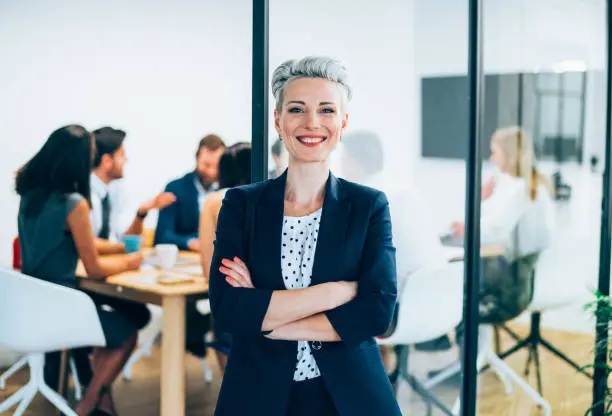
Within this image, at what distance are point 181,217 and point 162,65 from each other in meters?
1.62

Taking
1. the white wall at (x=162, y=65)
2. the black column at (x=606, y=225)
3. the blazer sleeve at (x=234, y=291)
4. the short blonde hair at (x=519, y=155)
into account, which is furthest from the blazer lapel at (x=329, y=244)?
the black column at (x=606, y=225)

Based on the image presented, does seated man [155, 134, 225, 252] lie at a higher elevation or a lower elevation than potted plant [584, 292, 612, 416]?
higher

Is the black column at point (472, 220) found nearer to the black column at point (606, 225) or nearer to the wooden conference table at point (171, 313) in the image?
the wooden conference table at point (171, 313)

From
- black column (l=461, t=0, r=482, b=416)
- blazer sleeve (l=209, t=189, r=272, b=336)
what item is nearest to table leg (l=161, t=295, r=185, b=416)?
black column (l=461, t=0, r=482, b=416)

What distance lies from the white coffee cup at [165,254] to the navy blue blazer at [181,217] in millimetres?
748

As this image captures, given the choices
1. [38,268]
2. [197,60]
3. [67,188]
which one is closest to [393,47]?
[197,60]

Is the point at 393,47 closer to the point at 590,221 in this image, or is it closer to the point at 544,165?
the point at 544,165

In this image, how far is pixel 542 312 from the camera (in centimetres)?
386

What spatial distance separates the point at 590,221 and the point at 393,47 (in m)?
1.80

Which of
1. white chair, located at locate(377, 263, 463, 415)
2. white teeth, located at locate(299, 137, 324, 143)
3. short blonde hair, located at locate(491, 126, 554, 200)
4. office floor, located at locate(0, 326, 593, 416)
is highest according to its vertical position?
white teeth, located at locate(299, 137, 324, 143)

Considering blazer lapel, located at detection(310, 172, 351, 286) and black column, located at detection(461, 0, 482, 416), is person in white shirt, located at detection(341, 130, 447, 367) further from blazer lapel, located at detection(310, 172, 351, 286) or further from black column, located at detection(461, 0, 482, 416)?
blazer lapel, located at detection(310, 172, 351, 286)

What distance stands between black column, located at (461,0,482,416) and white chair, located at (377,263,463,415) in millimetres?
48

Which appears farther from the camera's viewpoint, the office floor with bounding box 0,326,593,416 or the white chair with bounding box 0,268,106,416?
the office floor with bounding box 0,326,593,416

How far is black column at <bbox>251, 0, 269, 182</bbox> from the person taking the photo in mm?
2551
